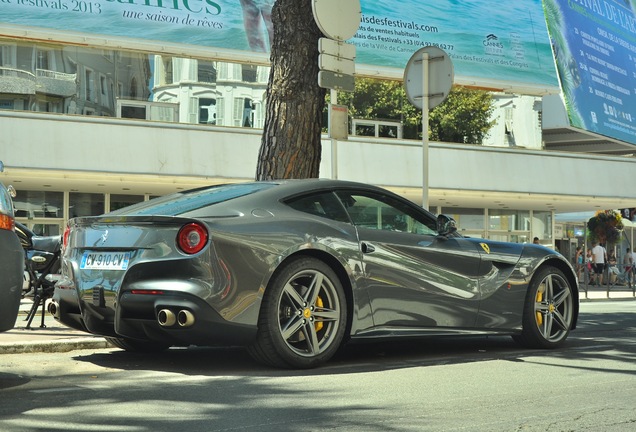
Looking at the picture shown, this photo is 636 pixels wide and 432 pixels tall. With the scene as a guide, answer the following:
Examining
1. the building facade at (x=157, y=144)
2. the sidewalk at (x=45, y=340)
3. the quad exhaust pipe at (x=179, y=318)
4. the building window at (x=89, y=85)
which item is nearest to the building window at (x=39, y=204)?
the building facade at (x=157, y=144)

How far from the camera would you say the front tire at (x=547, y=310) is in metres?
7.88

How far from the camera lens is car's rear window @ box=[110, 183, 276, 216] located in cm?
645

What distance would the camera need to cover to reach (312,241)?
21.1ft

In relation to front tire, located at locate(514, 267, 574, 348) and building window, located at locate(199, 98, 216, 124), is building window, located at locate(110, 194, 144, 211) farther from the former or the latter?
front tire, located at locate(514, 267, 574, 348)

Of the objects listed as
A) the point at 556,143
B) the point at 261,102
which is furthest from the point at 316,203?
the point at 556,143

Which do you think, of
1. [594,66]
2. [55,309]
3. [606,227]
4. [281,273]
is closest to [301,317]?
[281,273]

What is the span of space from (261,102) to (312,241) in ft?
66.8

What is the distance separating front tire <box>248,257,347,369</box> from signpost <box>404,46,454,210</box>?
4408 millimetres

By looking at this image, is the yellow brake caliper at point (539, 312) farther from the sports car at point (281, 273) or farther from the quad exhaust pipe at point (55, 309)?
the quad exhaust pipe at point (55, 309)

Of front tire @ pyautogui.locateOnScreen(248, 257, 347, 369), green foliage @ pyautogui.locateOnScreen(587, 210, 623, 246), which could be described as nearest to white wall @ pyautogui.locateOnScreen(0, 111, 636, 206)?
green foliage @ pyautogui.locateOnScreen(587, 210, 623, 246)

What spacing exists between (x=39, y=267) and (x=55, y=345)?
2.42m

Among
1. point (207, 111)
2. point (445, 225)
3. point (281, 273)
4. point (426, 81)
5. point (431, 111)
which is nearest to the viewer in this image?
point (281, 273)

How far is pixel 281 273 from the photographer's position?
20.6 feet

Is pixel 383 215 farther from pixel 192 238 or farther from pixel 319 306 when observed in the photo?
pixel 192 238
